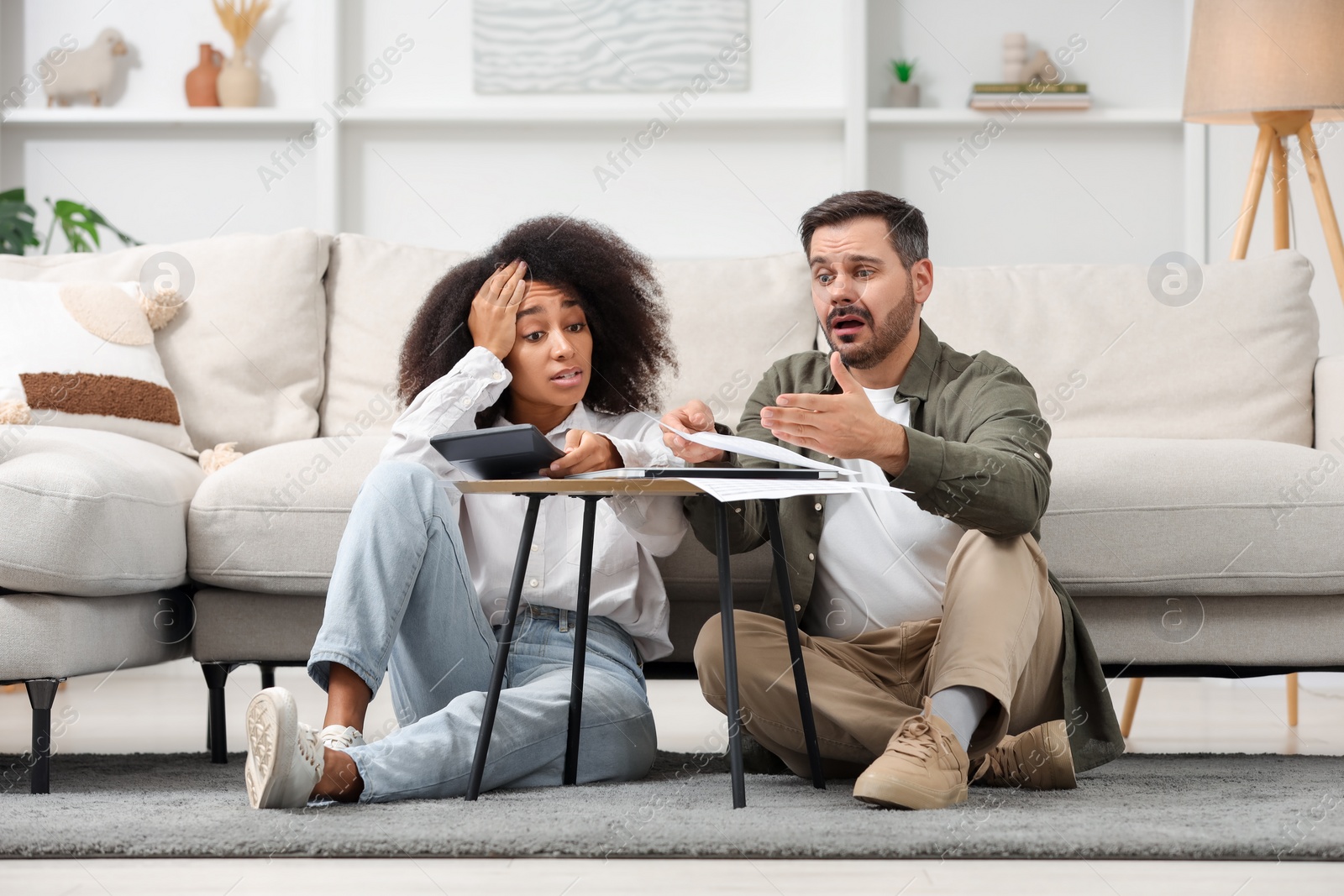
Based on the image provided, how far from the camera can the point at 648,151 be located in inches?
148

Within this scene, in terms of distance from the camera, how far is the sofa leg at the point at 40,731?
1.54 m

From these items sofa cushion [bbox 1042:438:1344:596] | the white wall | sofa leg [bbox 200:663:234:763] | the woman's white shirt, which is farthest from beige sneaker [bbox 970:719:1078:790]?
the white wall

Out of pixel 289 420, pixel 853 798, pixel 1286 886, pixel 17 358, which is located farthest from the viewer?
pixel 289 420

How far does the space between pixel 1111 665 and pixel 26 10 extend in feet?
11.8

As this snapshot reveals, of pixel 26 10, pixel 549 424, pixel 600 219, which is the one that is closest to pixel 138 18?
pixel 26 10

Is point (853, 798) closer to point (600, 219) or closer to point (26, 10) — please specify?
A: point (600, 219)

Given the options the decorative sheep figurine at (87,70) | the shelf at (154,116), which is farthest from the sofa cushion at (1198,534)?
the decorative sheep figurine at (87,70)

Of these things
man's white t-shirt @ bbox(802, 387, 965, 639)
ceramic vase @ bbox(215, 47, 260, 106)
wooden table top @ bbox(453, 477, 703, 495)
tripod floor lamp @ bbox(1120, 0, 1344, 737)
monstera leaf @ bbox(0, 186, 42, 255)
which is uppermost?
ceramic vase @ bbox(215, 47, 260, 106)

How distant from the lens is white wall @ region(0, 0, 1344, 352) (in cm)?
372

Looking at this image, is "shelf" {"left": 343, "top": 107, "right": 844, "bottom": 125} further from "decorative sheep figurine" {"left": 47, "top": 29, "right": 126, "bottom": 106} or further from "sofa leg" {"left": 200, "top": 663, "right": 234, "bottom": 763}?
"sofa leg" {"left": 200, "top": 663, "right": 234, "bottom": 763}

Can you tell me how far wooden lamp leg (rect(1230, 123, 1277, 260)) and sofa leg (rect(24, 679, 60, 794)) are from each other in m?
2.40

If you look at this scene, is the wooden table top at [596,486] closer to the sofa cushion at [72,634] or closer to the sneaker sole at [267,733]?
the sneaker sole at [267,733]

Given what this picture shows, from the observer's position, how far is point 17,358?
2061mm

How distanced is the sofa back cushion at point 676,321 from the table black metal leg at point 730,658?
3.17 feet
